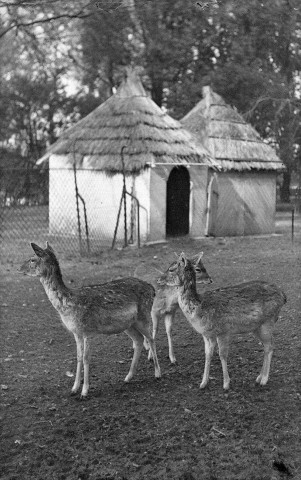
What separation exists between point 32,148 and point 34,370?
1153 cm

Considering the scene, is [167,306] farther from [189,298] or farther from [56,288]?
[56,288]

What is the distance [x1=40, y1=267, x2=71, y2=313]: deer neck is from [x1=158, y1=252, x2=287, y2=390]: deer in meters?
0.60

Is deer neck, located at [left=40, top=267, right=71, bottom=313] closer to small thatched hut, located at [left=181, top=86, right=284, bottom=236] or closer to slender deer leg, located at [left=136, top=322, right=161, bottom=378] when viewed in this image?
slender deer leg, located at [left=136, top=322, right=161, bottom=378]

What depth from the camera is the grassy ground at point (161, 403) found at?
2.98m

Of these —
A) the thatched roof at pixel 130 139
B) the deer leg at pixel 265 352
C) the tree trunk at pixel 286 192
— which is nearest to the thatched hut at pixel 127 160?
the thatched roof at pixel 130 139

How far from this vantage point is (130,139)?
11180mm

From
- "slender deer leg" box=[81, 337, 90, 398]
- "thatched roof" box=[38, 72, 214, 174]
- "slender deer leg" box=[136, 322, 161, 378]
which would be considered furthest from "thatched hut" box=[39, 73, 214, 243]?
"slender deer leg" box=[81, 337, 90, 398]

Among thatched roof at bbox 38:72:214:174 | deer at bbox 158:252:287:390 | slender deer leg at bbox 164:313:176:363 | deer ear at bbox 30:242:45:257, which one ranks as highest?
thatched roof at bbox 38:72:214:174

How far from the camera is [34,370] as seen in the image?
4.54m

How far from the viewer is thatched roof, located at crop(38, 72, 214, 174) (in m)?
11.0

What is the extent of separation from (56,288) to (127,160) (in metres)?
7.42

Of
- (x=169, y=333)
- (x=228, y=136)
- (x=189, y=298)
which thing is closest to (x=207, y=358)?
(x=189, y=298)

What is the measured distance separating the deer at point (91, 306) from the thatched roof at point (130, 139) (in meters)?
6.47

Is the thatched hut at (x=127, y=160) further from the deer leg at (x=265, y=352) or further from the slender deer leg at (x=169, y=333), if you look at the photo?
the deer leg at (x=265, y=352)
